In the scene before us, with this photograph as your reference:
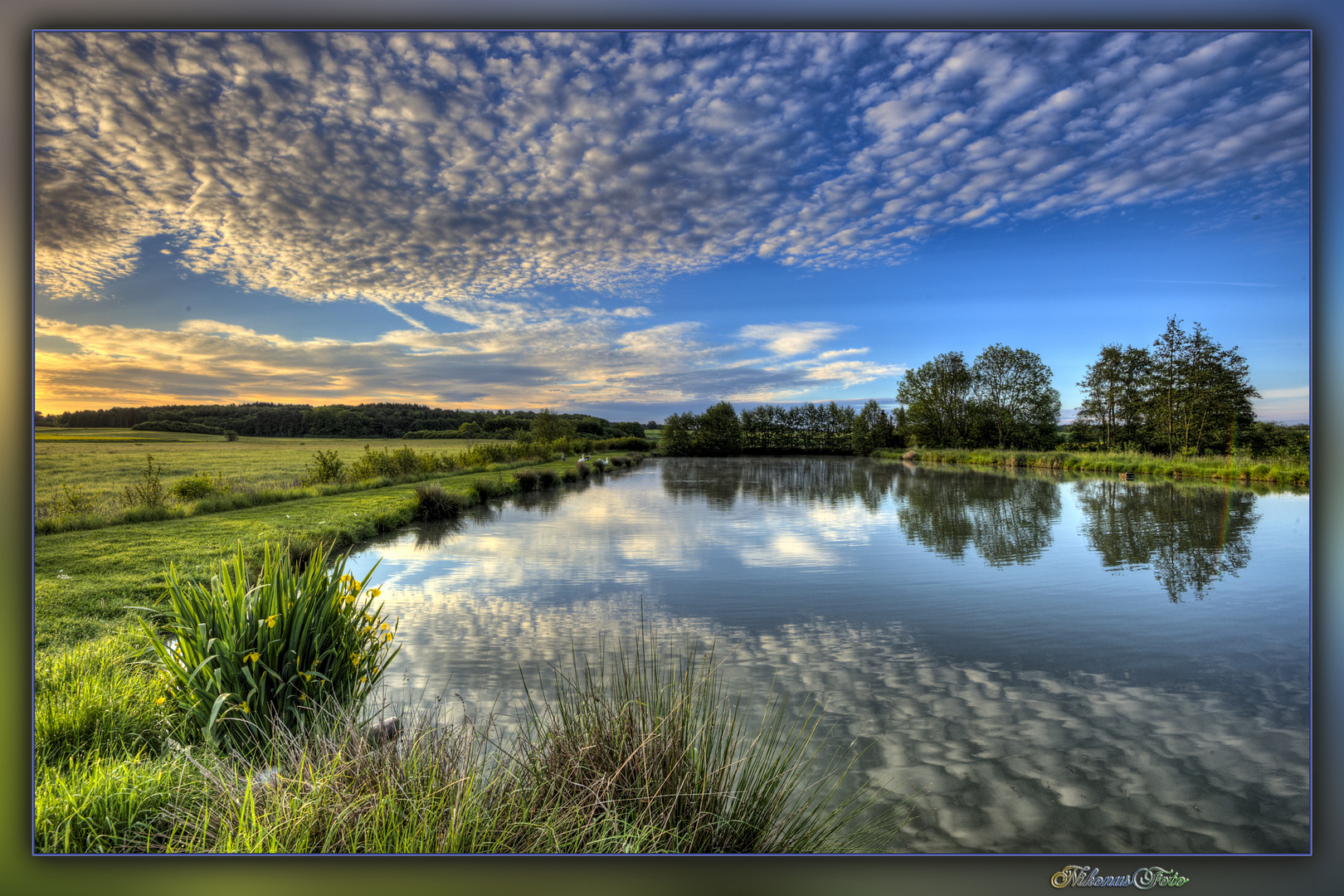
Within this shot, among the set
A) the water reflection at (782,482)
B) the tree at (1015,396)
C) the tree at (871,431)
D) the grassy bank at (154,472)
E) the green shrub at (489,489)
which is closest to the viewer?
the grassy bank at (154,472)

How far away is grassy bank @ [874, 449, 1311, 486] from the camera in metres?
5.80

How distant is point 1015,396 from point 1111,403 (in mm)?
1011

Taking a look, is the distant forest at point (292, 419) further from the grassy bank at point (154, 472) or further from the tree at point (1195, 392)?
the tree at point (1195, 392)

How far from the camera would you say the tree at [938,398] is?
550 centimetres

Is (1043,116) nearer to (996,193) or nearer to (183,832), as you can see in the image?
(996,193)

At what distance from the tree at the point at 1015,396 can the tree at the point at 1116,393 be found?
0.91ft

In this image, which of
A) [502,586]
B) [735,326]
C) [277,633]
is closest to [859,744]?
[277,633]

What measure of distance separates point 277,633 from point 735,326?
3.62 meters

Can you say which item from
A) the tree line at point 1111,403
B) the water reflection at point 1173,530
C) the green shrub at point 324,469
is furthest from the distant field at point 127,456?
the water reflection at point 1173,530

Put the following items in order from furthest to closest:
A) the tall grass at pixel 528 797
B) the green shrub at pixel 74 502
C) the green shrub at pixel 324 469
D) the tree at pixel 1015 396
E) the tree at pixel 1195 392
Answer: the green shrub at pixel 324 469
the tree at pixel 1015 396
the green shrub at pixel 74 502
the tree at pixel 1195 392
the tall grass at pixel 528 797

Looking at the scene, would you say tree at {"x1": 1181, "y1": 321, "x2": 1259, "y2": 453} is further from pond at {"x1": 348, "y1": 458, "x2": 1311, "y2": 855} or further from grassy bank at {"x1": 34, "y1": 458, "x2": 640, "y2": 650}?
grassy bank at {"x1": 34, "y1": 458, "x2": 640, "y2": 650}

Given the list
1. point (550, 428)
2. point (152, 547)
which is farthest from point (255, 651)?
point (550, 428)

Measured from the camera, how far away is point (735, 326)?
176 inches

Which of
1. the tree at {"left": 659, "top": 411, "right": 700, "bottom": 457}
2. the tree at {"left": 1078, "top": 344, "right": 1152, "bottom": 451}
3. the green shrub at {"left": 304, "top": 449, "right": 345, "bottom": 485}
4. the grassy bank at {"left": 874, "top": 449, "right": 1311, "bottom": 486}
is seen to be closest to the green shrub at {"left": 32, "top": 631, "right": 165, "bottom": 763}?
the tree at {"left": 1078, "top": 344, "right": 1152, "bottom": 451}
